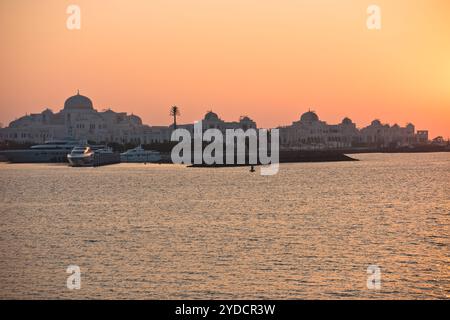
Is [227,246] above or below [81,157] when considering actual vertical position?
below

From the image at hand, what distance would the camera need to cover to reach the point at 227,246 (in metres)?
42.9

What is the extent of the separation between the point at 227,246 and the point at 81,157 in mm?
151283

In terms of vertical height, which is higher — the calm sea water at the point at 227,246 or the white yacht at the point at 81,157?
the white yacht at the point at 81,157

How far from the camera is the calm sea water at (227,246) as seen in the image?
32062 mm

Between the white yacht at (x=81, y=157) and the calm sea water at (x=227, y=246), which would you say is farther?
the white yacht at (x=81, y=157)

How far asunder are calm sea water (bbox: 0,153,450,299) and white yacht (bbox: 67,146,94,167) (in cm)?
10912

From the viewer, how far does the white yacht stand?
190938mm

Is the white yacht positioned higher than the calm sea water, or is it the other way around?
the white yacht

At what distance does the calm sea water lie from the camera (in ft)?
105

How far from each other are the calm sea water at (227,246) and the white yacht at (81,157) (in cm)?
10912

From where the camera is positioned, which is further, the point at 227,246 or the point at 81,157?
the point at 81,157

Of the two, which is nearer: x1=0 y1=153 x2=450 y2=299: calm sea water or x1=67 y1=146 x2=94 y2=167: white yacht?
x1=0 y1=153 x2=450 y2=299: calm sea water

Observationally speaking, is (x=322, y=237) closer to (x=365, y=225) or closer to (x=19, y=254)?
(x=365, y=225)

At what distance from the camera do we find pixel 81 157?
190m
